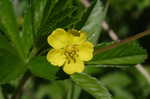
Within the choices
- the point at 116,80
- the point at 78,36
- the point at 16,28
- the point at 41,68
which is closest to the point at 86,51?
the point at 78,36

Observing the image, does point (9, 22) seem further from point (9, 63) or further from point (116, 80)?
point (116, 80)

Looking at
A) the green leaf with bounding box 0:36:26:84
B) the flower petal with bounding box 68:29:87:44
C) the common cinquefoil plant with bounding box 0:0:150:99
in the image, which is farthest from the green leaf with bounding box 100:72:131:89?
the green leaf with bounding box 0:36:26:84

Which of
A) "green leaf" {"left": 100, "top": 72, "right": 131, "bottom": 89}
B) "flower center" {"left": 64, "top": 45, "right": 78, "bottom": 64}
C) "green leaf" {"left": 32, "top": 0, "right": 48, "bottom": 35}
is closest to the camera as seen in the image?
"green leaf" {"left": 32, "top": 0, "right": 48, "bottom": 35}

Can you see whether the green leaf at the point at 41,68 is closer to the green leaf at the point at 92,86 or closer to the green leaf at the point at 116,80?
the green leaf at the point at 92,86

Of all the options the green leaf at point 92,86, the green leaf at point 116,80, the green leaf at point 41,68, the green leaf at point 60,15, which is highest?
the green leaf at point 60,15

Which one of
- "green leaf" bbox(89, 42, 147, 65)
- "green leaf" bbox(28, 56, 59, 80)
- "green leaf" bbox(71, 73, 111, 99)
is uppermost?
"green leaf" bbox(89, 42, 147, 65)

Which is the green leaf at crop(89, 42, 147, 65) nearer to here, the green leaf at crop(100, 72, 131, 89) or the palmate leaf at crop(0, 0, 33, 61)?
the palmate leaf at crop(0, 0, 33, 61)

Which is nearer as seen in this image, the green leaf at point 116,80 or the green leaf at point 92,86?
the green leaf at point 92,86

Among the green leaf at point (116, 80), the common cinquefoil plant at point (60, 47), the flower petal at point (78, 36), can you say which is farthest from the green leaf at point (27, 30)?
the green leaf at point (116, 80)

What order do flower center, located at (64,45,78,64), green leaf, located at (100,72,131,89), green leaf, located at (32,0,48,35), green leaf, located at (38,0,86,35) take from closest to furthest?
green leaf, located at (38,0,86,35) < green leaf, located at (32,0,48,35) < flower center, located at (64,45,78,64) < green leaf, located at (100,72,131,89)
